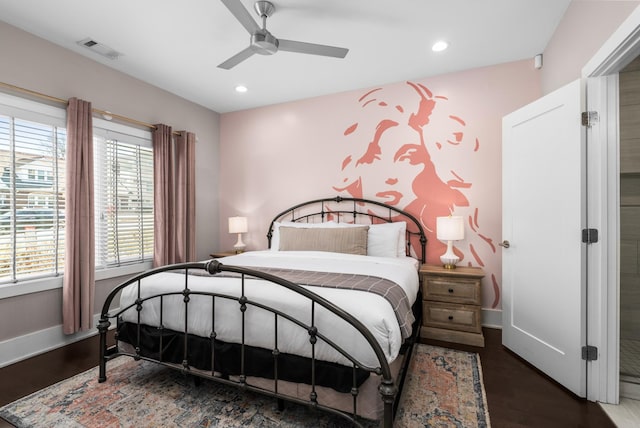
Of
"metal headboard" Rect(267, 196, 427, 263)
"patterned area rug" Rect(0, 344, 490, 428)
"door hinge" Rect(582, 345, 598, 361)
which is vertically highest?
"metal headboard" Rect(267, 196, 427, 263)

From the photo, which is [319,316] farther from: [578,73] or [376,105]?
[376,105]

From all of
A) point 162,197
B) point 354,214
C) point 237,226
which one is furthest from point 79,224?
point 354,214

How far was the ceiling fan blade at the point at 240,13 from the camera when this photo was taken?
70.4 inches

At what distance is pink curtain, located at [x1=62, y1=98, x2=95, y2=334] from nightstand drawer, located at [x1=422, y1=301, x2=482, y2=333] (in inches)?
125

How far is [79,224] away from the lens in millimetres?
2777

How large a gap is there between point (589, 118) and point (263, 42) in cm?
220

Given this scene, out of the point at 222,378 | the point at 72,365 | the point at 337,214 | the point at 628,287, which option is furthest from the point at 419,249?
the point at 72,365

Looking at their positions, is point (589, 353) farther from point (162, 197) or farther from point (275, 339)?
point (162, 197)

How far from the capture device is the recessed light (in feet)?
9.00

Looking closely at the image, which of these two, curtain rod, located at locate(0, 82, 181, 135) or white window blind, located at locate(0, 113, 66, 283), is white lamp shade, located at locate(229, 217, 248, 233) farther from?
white window blind, located at locate(0, 113, 66, 283)

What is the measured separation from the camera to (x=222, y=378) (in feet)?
5.90

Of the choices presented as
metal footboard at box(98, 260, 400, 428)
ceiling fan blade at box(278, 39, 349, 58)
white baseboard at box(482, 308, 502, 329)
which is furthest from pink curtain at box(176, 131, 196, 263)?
white baseboard at box(482, 308, 502, 329)

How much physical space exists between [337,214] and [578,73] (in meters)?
2.54

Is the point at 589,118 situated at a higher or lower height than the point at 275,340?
higher
